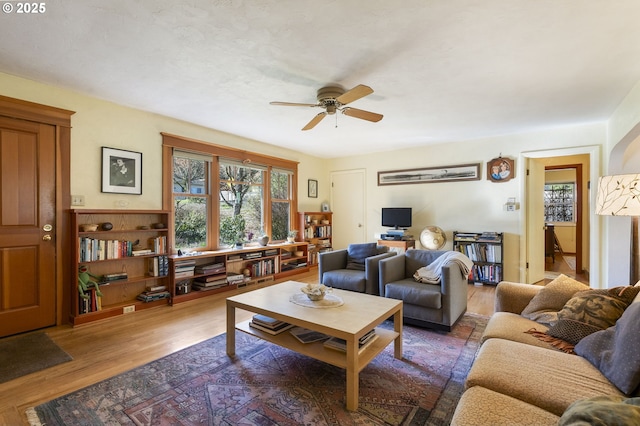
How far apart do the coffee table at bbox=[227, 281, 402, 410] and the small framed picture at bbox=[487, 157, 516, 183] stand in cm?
344

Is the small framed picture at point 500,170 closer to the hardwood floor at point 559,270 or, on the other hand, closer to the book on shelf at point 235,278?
the hardwood floor at point 559,270

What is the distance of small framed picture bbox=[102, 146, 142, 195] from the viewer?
10.8 feet

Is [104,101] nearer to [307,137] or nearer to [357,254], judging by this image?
[307,137]

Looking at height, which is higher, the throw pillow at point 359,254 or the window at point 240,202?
the window at point 240,202

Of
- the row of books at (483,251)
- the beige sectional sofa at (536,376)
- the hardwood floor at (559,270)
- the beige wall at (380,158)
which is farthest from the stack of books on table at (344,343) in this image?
the hardwood floor at (559,270)

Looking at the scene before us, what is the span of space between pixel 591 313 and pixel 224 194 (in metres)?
4.32

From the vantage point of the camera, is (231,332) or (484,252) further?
(484,252)

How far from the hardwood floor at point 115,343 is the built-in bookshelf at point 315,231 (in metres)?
2.23

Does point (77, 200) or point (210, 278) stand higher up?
point (77, 200)

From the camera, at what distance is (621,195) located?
2.14 meters

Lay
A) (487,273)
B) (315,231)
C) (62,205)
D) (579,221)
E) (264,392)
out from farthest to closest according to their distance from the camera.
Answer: (315,231), (579,221), (487,273), (62,205), (264,392)

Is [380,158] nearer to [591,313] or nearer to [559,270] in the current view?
[559,270]

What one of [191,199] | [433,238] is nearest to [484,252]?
[433,238]

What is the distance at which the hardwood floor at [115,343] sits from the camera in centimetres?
190
